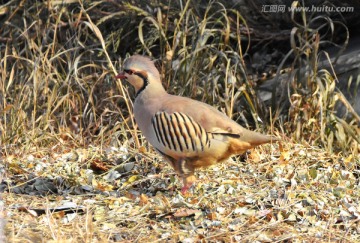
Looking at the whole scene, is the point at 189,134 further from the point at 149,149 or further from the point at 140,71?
the point at 149,149

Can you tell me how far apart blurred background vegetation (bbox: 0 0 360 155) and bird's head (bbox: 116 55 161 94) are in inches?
24.4

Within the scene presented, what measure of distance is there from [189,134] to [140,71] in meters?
0.45

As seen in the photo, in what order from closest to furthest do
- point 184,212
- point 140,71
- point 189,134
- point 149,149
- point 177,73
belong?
point 184,212 → point 189,134 → point 140,71 → point 149,149 → point 177,73

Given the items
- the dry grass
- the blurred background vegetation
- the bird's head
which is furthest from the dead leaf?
the blurred background vegetation

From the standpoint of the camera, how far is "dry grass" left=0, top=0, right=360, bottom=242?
3.79 metres

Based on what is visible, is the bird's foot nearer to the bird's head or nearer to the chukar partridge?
the chukar partridge

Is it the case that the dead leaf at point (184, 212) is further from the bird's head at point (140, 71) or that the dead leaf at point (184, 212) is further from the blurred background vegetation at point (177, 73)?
the blurred background vegetation at point (177, 73)

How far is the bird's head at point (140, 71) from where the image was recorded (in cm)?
435

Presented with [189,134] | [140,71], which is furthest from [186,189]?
[140,71]

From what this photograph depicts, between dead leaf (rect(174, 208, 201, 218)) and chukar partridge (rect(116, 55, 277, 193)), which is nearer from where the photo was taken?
dead leaf (rect(174, 208, 201, 218))

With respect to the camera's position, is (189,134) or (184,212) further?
(189,134)

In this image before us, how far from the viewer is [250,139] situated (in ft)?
13.8

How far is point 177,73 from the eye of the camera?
17.8 ft

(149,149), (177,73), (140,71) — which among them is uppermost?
(140,71)
